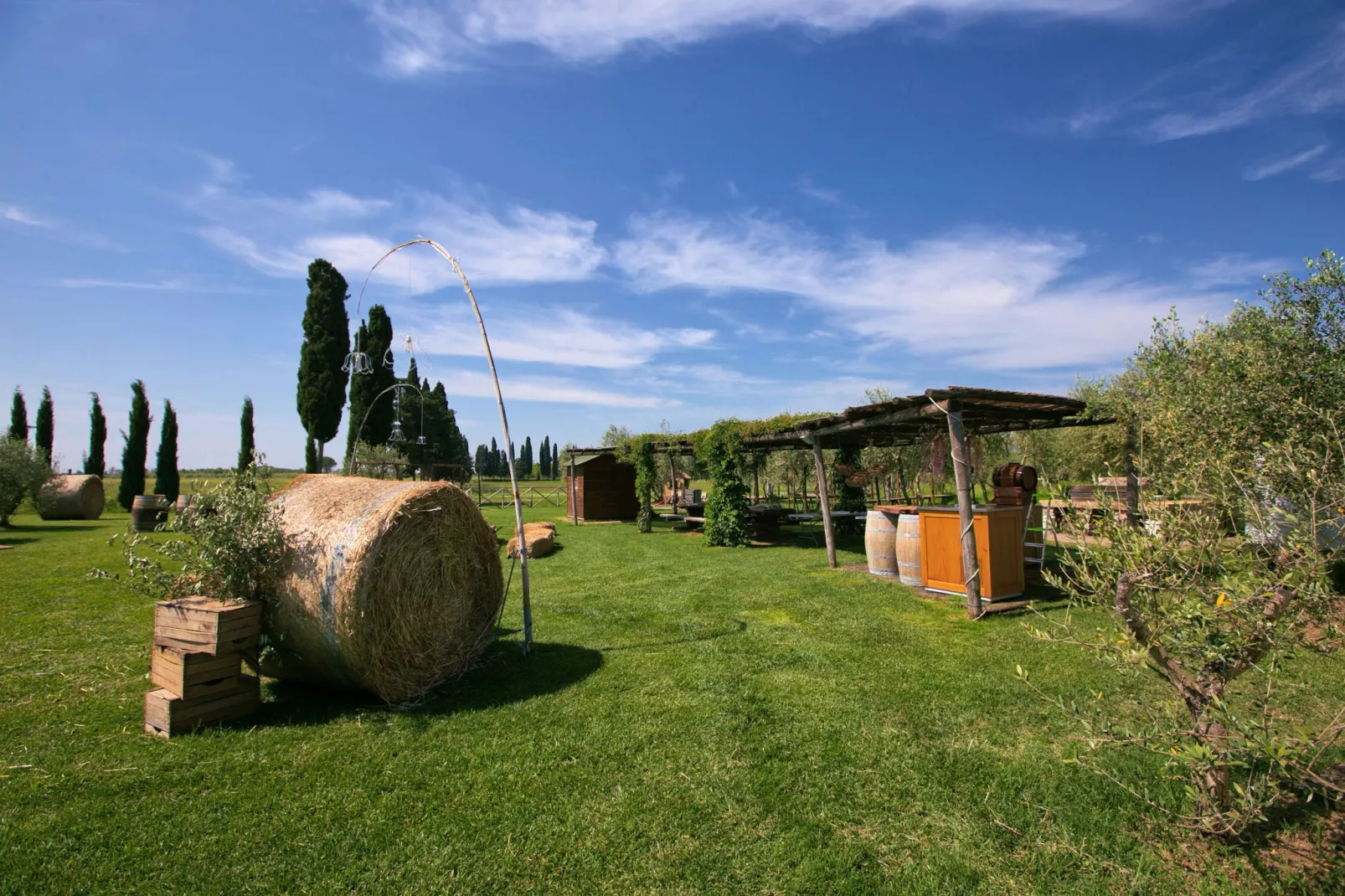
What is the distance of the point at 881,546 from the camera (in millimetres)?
10570

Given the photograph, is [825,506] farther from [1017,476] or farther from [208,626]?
[208,626]

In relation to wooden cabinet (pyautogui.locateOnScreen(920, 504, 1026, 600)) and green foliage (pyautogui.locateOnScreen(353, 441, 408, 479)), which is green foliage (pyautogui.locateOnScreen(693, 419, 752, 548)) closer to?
wooden cabinet (pyautogui.locateOnScreen(920, 504, 1026, 600))

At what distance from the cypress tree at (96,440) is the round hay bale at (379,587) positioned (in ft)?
127

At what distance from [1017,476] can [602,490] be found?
676 inches

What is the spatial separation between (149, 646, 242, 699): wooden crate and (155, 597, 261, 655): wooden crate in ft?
0.18

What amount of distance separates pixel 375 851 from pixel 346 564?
88.0 inches

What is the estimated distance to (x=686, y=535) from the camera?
757 inches

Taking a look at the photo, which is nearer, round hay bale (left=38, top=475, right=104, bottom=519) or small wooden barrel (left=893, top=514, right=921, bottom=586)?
small wooden barrel (left=893, top=514, right=921, bottom=586)

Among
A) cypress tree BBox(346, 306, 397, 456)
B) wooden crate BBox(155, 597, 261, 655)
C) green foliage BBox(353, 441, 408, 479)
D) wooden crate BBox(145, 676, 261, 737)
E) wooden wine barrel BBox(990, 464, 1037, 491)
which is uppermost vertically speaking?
cypress tree BBox(346, 306, 397, 456)

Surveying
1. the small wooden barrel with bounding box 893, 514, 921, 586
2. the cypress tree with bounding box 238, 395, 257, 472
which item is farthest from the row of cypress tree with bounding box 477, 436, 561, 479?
the small wooden barrel with bounding box 893, 514, 921, 586

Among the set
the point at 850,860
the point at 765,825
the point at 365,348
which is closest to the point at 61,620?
the point at 765,825

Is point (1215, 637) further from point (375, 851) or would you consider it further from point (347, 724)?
point (347, 724)

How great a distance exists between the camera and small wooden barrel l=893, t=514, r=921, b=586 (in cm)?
965

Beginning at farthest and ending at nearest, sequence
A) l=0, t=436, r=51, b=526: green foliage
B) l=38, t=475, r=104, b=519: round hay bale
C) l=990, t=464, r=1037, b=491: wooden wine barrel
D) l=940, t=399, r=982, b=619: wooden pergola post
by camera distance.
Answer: l=38, t=475, r=104, b=519: round hay bale < l=0, t=436, r=51, b=526: green foliage < l=990, t=464, r=1037, b=491: wooden wine barrel < l=940, t=399, r=982, b=619: wooden pergola post
